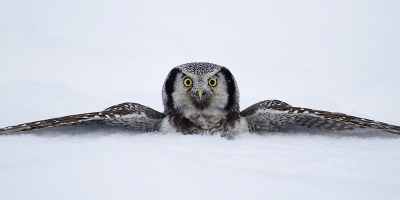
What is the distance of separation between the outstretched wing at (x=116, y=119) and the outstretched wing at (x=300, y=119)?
1.10 m

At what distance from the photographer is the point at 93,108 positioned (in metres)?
6.64

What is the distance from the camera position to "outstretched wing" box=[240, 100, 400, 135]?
13.1 ft

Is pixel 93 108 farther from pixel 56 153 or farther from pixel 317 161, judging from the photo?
pixel 317 161

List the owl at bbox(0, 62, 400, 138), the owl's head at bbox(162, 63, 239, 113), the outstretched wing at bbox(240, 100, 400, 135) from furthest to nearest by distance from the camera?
the owl's head at bbox(162, 63, 239, 113)
the owl at bbox(0, 62, 400, 138)
the outstretched wing at bbox(240, 100, 400, 135)

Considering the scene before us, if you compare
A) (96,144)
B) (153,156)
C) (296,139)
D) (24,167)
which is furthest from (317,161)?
(24,167)

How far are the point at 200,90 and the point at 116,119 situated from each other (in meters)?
0.95

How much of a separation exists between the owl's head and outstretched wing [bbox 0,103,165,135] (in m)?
0.25

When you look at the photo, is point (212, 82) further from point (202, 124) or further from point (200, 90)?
point (202, 124)

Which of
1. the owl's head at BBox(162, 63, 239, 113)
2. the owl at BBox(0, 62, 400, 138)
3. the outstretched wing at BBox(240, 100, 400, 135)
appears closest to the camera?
the outstretched wing at BBox(240, 100, 400, 135)

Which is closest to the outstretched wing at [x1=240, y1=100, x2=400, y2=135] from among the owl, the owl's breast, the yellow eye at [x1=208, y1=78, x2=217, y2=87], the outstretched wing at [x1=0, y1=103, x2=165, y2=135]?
the owl

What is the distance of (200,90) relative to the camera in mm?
4375

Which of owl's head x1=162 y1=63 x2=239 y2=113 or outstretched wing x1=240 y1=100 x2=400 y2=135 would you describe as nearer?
outstretched wing x1=240 y1=100 x2=400 y2=135

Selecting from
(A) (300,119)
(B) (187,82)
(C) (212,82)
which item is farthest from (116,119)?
(A) (300,119)

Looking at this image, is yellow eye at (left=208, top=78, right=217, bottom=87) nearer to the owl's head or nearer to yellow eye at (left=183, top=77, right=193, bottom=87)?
the owl's head
